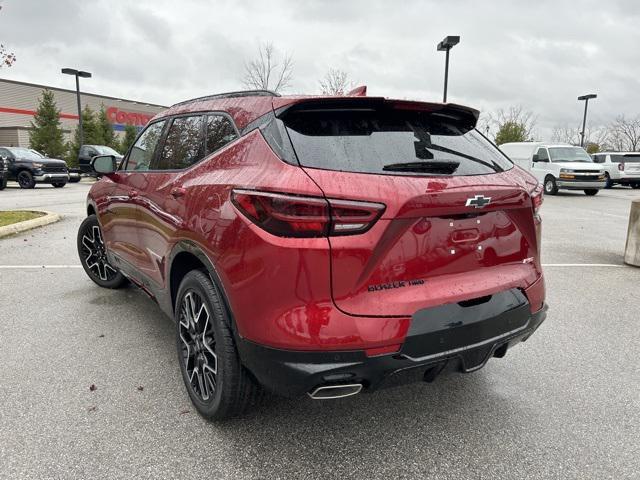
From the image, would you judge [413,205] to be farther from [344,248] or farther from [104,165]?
[104,165]

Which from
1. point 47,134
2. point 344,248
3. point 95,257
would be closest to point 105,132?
point 47,134

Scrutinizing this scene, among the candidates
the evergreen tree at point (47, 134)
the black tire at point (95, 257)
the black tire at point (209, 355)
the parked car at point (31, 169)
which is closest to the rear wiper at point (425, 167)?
the black tire at point (209, 355)

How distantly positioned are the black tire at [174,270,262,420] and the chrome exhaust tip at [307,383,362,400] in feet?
1.46

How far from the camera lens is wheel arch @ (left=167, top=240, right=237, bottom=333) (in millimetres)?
2271

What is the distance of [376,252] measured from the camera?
6.39 ft

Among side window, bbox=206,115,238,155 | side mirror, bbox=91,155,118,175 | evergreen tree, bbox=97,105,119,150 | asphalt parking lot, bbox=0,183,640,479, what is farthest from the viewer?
evergreen tree, bbox=97,105,119,150

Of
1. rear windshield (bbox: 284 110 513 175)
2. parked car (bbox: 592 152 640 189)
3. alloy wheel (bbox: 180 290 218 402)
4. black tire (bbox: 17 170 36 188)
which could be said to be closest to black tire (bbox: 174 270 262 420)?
alloy wheel (bbox: 180 290 218 402)

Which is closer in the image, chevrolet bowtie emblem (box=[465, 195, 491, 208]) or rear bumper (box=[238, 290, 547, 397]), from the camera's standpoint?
rear bumper (box=[238, 290, 547, 397])

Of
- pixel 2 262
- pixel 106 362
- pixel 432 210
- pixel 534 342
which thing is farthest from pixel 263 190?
pixel 2 262

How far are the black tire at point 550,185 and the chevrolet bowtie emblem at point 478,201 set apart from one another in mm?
18549

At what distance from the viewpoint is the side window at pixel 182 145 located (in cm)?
288

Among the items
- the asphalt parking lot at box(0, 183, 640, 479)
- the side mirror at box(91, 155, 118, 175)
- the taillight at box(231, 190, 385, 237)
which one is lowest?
the asphalt parking lot at box(0, 183, 640, 479)

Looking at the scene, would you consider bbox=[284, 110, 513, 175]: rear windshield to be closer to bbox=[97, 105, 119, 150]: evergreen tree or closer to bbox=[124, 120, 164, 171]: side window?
bbox=[124, 120, 164, 171]: side window

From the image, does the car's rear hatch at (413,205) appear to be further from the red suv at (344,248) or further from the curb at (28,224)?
the curb at (28,224)
